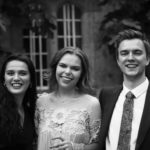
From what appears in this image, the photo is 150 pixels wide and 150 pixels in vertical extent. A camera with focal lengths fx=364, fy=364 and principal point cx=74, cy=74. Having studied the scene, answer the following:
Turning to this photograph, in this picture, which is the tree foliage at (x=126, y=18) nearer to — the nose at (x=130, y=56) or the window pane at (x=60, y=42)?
the window pane at (x=60, y=42)

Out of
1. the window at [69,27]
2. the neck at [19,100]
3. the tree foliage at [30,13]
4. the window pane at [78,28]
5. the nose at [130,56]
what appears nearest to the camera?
the nose at [130,56]

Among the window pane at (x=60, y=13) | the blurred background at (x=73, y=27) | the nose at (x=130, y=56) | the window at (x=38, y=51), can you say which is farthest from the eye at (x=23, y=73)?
the window pane at (x=60, y=13)

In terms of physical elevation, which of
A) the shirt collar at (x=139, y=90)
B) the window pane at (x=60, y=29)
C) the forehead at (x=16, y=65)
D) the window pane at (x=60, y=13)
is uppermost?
the window pane at (x=60, y=13)

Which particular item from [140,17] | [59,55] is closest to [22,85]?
[59,55]

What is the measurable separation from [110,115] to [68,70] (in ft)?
2.03

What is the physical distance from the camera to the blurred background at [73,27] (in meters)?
7.77

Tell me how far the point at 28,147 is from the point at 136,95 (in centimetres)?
115

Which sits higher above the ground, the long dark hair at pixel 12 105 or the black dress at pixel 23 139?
the long dark hair at pixel 12 105

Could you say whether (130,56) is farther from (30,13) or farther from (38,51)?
(38,51)

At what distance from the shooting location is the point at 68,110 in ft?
11.9

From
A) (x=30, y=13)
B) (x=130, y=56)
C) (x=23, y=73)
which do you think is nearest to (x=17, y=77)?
(x=23, y=73)

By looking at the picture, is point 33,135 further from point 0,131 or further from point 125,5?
point 125,5

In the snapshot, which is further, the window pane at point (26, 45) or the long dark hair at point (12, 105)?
the window pane at point (26, 45)

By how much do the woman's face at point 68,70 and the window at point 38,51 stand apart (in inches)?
229
